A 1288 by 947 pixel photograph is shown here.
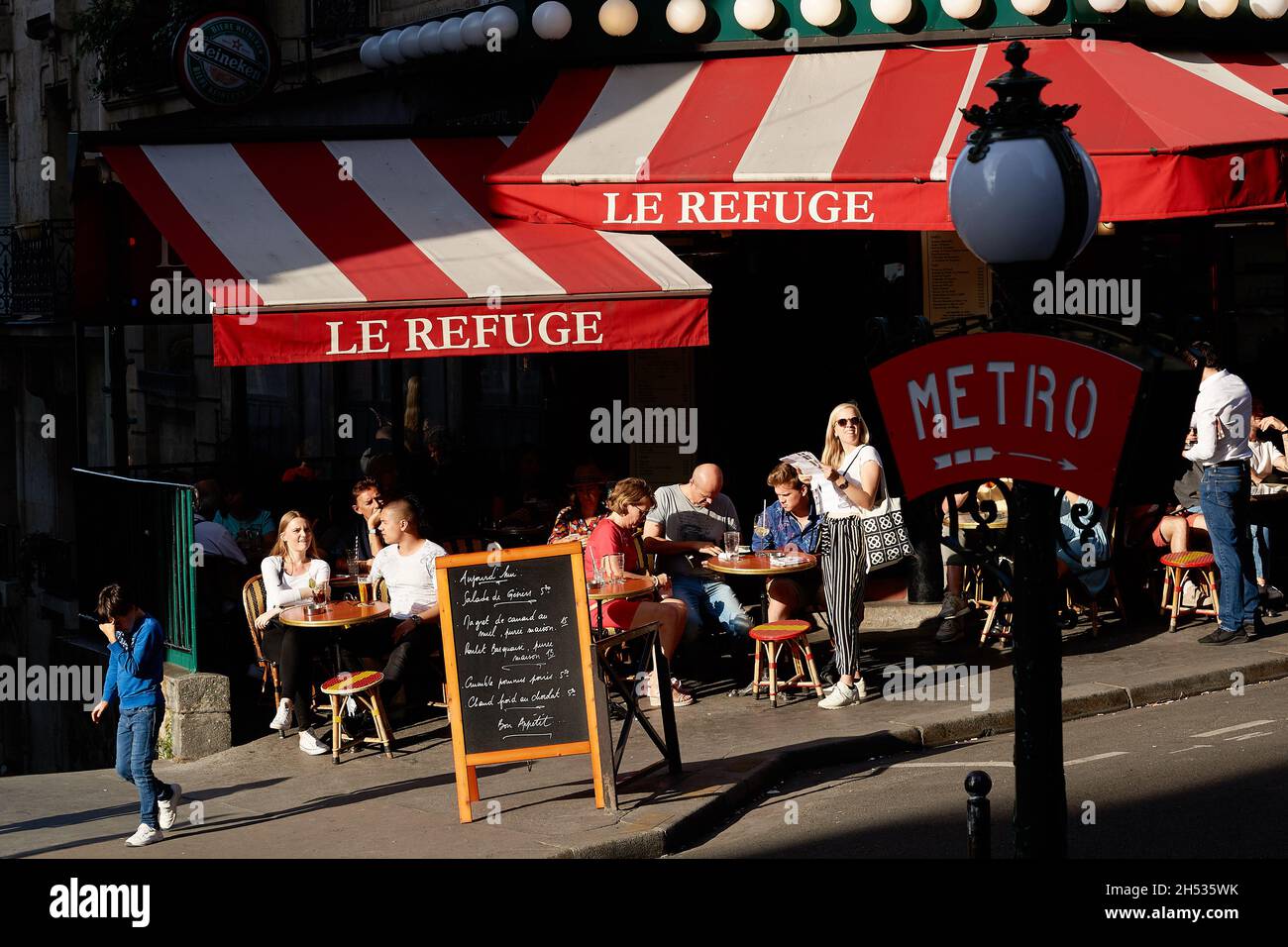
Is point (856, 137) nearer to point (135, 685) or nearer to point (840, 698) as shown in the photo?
point (840, 698)

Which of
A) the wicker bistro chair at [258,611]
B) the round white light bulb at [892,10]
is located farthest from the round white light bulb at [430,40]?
the wicker bistro chair at [258,611]

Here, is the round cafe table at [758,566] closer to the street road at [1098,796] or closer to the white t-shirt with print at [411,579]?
the street road at [1098,796]

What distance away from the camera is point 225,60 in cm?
1764

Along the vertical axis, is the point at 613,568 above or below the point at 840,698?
above

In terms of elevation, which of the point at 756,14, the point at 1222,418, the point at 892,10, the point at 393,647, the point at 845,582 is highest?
the point at 756,14

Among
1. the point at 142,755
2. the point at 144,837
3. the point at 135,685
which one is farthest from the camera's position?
the point at 135,685

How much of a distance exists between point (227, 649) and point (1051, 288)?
656 centimetres

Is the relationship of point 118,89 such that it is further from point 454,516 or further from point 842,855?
point 842,855

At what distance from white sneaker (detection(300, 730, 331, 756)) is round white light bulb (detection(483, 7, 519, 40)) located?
623cm

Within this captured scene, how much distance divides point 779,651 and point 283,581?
3220 millimetres

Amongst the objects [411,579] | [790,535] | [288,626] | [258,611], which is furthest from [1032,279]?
[258,611]

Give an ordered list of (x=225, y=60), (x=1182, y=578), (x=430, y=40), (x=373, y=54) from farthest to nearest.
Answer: (x=225, y=60)
(x=373, y=54)
(x=430, y=40)
(x=1182, y=578)

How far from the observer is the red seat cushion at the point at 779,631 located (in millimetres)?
10125

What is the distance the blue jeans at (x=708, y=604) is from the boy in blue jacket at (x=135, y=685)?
3550 millimetres
